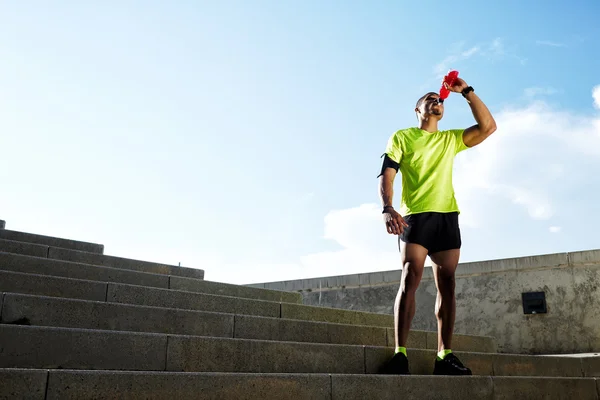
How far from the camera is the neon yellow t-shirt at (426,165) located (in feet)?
11.5

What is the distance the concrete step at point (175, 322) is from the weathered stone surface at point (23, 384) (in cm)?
116

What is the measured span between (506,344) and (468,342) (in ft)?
5.81

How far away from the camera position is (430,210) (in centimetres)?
346

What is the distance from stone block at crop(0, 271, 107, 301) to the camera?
12.0 feet

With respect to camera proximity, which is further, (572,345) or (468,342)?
(572,345)

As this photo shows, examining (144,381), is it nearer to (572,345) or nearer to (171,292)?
(171,292)

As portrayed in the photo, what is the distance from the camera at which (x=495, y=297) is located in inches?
262

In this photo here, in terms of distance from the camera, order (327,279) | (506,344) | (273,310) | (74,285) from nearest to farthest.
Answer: (74,285) < (273,310) < (506,344) < (327,279)

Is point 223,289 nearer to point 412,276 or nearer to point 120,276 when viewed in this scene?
point 120,276

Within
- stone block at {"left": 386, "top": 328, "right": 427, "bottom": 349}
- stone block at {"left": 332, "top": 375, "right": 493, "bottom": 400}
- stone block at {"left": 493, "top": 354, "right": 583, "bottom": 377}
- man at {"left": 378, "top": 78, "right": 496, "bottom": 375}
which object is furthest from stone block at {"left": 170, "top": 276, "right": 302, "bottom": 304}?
stone block at {"left": 332, "top": 375, "right": 493, "bottom": 400}

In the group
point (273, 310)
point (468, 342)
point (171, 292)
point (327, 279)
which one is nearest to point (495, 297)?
point (468, 342)

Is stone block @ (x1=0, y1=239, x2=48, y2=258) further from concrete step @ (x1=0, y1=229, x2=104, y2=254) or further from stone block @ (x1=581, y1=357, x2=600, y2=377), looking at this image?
stone block @ (x1=581, y1=357, x2=600, y2=377)

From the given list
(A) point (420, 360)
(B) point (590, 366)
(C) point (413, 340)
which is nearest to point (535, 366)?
(B) point (590, 366)

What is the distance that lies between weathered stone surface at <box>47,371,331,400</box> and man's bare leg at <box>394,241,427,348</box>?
71 centimetres
